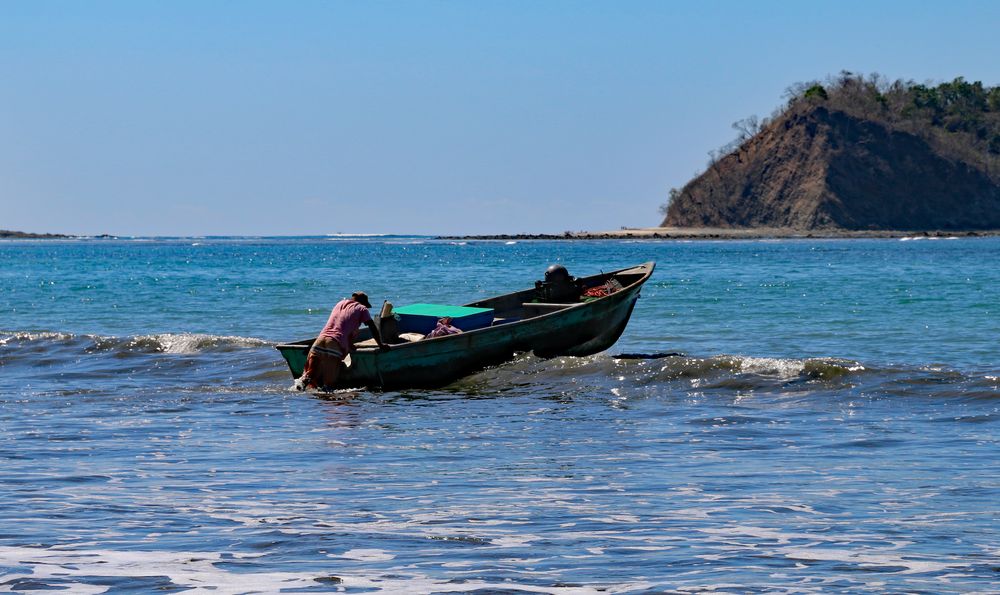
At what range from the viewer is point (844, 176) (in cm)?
13100

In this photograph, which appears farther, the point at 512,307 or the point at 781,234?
the point at 781,234

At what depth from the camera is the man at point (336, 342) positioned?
57.6 ft

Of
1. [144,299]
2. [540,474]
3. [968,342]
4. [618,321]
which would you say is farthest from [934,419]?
[144,299]

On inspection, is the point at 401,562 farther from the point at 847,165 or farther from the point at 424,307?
the point at 847,165

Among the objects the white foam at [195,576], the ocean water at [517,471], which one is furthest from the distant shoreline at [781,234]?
the white foam at [195,576]

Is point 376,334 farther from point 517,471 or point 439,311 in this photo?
point 517,471

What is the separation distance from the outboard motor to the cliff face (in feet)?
372

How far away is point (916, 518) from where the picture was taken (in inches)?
348

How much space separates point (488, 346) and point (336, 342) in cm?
240

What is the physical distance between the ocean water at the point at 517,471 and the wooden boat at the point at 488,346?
385 millimetres

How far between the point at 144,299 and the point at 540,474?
34936 millimetres

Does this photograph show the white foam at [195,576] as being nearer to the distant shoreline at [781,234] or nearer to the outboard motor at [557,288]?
the outboard motor at [557,288]

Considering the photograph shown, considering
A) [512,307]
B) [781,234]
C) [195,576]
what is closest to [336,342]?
[512,307]

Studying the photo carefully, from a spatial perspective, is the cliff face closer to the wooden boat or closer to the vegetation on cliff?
the vegetation on cliff
